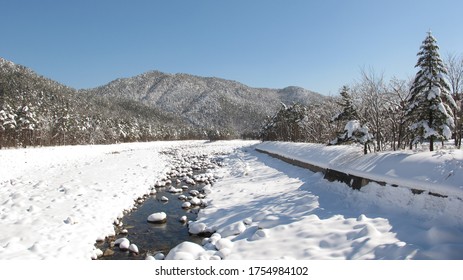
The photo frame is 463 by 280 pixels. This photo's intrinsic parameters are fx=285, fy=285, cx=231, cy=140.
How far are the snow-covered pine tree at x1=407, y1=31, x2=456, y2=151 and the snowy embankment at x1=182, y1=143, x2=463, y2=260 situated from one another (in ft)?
35.4

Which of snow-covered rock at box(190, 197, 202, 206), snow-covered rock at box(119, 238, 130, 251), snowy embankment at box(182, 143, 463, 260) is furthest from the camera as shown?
snow-covered rock at box(190, 197, 202, 206)

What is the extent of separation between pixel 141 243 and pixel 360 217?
6.05 m

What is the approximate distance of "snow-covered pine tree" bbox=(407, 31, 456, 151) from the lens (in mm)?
17688

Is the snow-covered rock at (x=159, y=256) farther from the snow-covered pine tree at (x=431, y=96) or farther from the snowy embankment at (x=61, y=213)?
the snow-covered pine tree at (x=431, y=96)

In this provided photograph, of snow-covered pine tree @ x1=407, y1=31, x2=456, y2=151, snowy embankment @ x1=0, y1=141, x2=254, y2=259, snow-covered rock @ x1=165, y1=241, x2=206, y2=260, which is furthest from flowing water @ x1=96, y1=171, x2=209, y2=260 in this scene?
snow-covered pine tree @ x1=407, y1=31, x2=456, y2=151

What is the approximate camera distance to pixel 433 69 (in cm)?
1788

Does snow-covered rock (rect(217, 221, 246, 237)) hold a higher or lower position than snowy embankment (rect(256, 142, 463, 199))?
lower

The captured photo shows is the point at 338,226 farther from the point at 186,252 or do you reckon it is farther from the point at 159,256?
the point at 159,256

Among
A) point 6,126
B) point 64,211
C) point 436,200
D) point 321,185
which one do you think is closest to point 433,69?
point 321,185

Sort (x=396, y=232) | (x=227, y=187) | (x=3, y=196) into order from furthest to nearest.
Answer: (x=227, y=187) → (x=3, y=196) → (x=396, y=232)

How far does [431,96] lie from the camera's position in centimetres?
1730

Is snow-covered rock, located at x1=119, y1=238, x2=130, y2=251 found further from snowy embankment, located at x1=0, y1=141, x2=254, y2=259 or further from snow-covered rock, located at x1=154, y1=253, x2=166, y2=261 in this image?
snow-covered rock, located at x1=154, y1=253, x2=166, y2=261

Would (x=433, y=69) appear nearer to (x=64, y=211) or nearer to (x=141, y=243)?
(x=141, y=243)

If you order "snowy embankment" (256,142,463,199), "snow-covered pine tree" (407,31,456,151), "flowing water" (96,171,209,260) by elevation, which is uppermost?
"snow-covered pine tree" (407,31,456,151)
